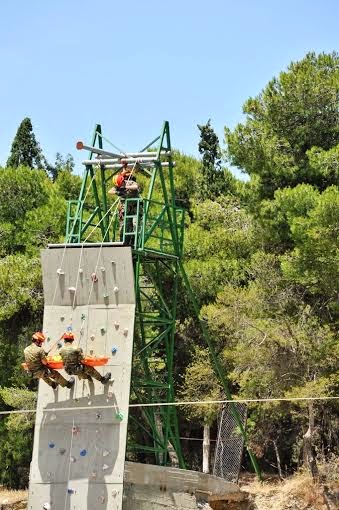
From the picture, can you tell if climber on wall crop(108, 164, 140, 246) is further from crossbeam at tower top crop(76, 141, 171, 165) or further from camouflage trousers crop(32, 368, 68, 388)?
camouflage trousers crop(32, 368, 68, 388)

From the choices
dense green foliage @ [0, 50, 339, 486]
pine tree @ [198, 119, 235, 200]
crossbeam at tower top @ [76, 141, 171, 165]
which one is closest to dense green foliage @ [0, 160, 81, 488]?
dense green foliage @ [0, 50, 339, 486]

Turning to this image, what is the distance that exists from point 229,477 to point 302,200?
658 centimetres

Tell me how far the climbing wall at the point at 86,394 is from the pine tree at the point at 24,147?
60.2 ft

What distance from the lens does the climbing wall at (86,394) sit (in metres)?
12.5

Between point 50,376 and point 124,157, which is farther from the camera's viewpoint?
point 124,157

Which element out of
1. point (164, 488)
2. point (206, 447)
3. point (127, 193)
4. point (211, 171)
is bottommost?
point (164, 488)

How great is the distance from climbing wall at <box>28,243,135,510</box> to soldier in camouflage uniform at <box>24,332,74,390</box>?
263mm

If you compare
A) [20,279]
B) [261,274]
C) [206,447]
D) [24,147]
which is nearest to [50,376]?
[261,274]

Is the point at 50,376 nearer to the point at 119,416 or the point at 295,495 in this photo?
the point at 119,416

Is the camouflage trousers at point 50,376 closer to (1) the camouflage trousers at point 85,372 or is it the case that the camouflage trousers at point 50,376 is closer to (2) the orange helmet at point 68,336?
(1) the camouflage trousers at point 85,372

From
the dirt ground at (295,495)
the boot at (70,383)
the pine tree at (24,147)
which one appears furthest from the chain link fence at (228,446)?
the pine tree at (24,147)

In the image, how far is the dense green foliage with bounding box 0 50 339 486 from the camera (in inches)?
701

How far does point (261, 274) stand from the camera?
62.0 feet

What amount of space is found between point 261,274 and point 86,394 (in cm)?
729
